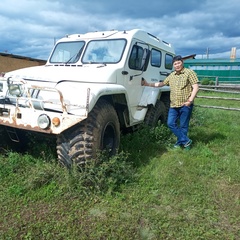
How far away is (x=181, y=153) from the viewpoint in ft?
15.6

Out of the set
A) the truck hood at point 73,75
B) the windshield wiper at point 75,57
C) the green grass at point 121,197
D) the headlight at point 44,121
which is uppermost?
the windshield wiper at point 75,57

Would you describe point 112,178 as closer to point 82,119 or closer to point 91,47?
point 82,119

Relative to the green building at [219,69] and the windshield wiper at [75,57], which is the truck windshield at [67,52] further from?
the green building at [219,69]

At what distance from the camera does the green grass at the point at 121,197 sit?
2691 millimetres

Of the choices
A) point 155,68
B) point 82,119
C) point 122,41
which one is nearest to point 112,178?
point 82,119

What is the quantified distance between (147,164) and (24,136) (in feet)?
6.78

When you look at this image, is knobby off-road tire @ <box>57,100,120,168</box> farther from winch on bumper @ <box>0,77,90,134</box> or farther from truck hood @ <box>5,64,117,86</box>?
truck hood @ <box>5,64,117,86</box>

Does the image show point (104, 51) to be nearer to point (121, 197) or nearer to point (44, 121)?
point (44, 121)

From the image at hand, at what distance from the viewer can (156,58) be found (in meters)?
6.40

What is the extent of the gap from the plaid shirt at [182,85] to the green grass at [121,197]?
1.00m

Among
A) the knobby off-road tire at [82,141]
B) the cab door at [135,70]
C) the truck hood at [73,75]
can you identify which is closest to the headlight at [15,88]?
the truck hood at [73,75]

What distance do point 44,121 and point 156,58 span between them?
391cm

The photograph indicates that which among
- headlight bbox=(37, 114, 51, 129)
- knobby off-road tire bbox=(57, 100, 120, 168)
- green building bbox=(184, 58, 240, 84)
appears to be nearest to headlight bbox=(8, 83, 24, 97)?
headlight bbox=(37, 114, 51, 129)

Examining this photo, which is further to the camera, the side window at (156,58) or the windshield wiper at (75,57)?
the side window at (156,58)
